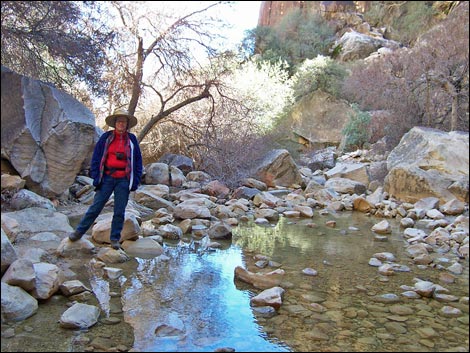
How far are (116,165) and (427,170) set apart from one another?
6.83 metres

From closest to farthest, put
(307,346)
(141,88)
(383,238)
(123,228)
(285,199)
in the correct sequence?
1. (307,346)
2. (123,228)
3. (383,238)
4. (285,199)
5. (141,88)

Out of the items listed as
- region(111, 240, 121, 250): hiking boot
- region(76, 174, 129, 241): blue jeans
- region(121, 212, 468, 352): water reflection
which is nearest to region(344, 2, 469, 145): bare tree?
region(121, 212, 468, 352): water reflection

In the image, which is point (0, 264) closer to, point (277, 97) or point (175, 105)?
point (175, 105)

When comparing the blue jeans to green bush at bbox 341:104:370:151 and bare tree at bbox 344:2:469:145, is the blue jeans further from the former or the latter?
green bush at bbox 341:104:370:151

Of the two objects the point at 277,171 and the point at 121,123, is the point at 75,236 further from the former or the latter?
the point at 277,171

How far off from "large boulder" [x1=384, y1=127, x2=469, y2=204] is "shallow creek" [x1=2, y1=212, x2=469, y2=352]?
330 centimetres

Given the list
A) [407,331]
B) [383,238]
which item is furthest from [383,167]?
[407,331]

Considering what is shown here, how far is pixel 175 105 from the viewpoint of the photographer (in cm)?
1176

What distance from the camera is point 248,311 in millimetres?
3684

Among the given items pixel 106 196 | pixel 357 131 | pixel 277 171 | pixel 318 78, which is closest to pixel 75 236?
pixel 106 196

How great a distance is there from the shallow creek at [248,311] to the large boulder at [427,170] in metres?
3.30

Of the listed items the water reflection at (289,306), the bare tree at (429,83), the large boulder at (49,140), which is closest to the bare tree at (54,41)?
the large boulder at (49,140)

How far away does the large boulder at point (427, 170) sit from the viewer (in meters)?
8.60

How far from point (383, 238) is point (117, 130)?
14.5ft
